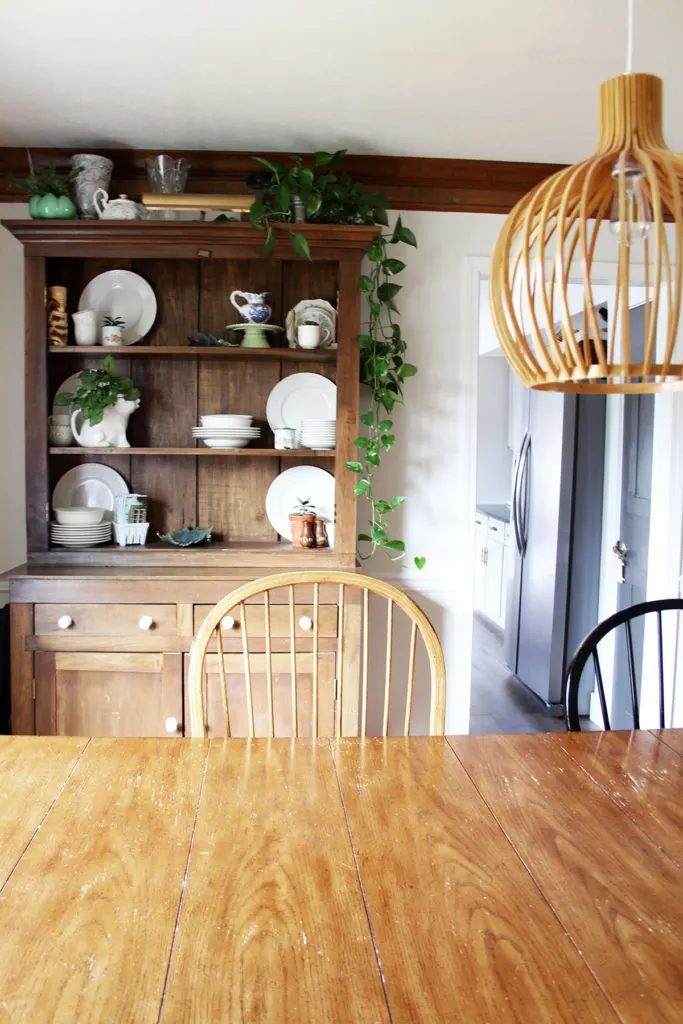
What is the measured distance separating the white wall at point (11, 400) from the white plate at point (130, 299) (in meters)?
0.28

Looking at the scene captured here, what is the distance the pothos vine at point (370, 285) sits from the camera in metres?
2.81

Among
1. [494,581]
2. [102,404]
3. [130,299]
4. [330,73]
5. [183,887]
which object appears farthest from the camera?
[494,581]

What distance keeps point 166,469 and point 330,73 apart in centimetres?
147

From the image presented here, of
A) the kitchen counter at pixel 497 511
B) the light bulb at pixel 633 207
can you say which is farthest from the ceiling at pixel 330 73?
the kitchen counter at pixel 497 511

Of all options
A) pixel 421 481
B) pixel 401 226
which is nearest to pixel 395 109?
pixel 401 226

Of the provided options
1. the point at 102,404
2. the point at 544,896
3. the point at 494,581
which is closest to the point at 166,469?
the point at 102,404

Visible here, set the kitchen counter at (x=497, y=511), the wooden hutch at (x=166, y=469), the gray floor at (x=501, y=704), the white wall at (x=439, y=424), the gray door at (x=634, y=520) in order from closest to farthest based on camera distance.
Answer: the wooden hutch at (x=166, y=469) < the white wall at (x=439, y=424) < the gray door at (x=634, y=520) < the gray floor at (x=501, y=704) < the kitchen counter at (x=497, y=511)

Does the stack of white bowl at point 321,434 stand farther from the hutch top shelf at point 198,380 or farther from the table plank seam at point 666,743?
the table plank seam at point 666,743

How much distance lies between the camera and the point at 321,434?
296cm

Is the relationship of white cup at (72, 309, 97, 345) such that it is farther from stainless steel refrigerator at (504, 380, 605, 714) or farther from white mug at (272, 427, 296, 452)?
stainless steel refrigerator at (504, 380, 605, 714)

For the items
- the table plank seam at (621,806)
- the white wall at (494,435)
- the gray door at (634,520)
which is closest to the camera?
the table plank seam at (621,806)

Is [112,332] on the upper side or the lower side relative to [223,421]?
upper

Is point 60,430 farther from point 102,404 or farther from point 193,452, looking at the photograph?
point 193,452

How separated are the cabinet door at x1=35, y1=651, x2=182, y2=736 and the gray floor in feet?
5.57
